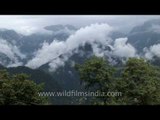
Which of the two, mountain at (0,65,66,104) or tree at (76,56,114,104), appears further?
tree at (76,56,114,104)

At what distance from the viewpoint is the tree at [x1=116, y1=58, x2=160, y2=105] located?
5914 millimetres

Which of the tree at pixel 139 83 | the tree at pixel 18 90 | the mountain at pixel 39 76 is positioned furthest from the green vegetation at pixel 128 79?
the tree at pixel 18 90

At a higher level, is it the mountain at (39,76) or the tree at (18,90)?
the mountain at (39,76)

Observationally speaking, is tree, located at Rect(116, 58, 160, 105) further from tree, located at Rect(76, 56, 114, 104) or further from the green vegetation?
tree, located at Rect(76, 56, 114, 104)

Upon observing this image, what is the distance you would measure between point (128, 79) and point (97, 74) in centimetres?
53

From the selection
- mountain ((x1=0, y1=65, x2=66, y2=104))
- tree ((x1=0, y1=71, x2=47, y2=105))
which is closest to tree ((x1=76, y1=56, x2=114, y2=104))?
mountain ((x1=0, y1=65, x2=66, y2=104))

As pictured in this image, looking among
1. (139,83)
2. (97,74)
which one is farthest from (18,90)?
(139,83)

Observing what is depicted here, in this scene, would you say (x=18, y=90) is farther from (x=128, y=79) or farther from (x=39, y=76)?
(x=128, y=79)

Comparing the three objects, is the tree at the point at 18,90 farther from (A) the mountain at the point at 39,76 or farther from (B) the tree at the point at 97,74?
(B) the tree at the point at 97,74

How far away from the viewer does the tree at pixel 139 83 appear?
19.4 ft

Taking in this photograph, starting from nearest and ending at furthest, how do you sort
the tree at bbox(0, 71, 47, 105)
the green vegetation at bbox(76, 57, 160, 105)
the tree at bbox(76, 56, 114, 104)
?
1. the tree at bbox(0, 71, 47, 105)
2. the tree at bbox(76, 56, 114, 104)
3. the green vegetation at bbox(76, 57, 160, 105)
